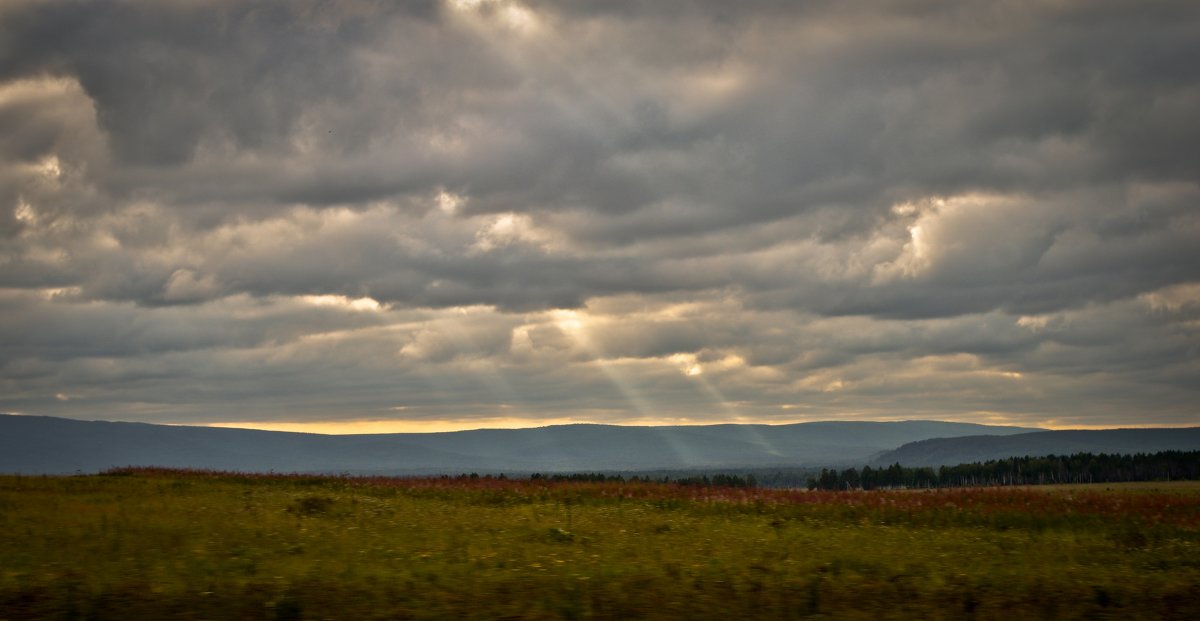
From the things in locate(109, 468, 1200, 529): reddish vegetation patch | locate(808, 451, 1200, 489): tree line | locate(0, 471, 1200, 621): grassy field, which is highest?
locate(109, 468, 1200, 529): reddish vegetation patch

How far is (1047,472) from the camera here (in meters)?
173

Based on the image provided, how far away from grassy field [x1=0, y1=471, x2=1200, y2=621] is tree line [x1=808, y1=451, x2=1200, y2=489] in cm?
13505

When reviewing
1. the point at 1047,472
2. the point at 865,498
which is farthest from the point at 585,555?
the point at 1047,472

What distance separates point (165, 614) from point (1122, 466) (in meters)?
189

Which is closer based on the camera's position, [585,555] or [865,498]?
[585,555]

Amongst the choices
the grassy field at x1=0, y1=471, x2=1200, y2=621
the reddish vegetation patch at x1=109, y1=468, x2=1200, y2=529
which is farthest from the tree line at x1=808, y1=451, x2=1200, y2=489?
the grassy field at x1=0, y1=471, x2=1200, y2=621

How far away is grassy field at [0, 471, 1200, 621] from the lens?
16125 mm

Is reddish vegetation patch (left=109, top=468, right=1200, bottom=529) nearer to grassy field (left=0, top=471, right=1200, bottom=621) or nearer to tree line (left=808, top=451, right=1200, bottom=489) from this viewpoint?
grassy field (left=0, top=471, right=1200, bottom=621)

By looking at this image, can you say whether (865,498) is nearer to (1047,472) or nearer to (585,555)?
(585,555)

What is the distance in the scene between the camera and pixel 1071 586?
18984mm

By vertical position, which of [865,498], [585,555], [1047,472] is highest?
[865,498]

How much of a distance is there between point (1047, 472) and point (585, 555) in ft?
567

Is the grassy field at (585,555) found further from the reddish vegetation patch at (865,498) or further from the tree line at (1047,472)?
the tree line at (1047,472)

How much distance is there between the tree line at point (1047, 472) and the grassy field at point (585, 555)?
13505 centimetres
